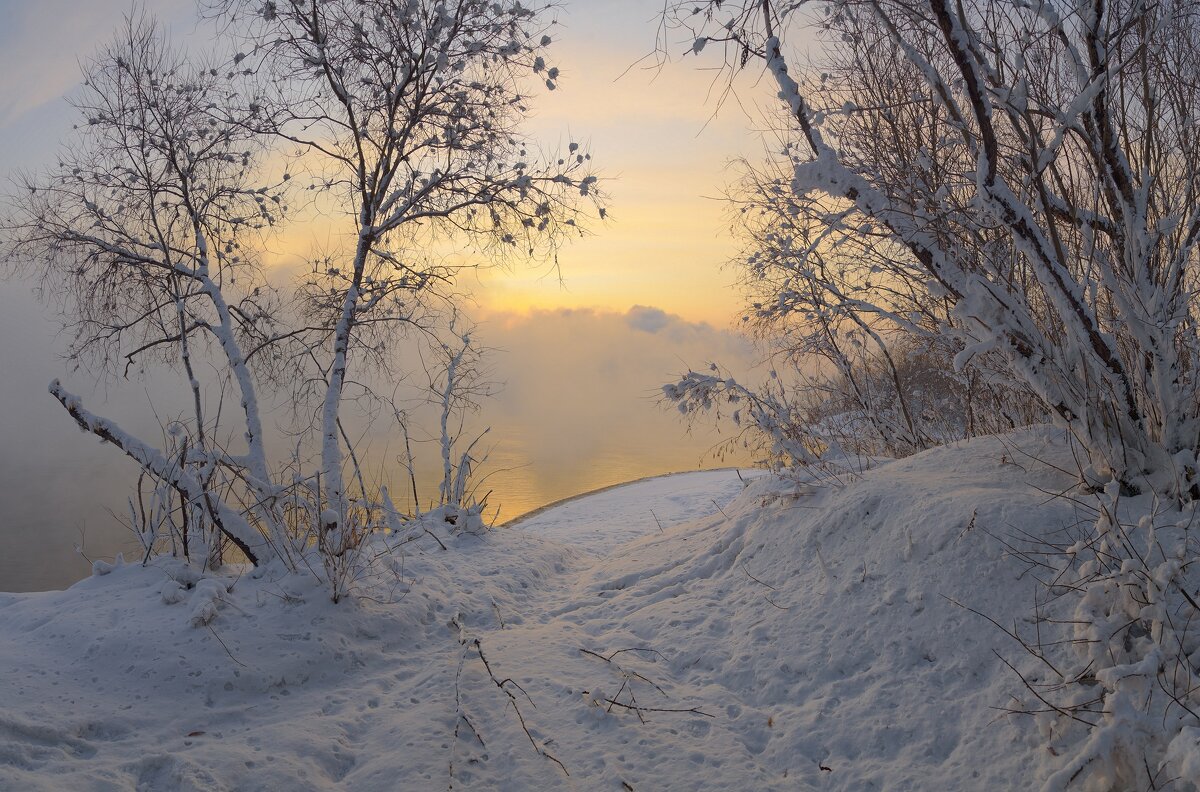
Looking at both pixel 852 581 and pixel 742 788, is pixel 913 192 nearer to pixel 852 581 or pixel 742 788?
pixel 852 581

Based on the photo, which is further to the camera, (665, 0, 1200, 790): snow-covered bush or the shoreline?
the shoreline

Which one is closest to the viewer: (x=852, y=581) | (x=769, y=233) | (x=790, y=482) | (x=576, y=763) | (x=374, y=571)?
(x=576, y=763)

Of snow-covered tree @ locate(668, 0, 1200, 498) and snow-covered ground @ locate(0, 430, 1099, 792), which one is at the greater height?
snow-covered tree @ locate(668, 0, 1200, 498)

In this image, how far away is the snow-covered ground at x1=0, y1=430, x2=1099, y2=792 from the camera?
335 centimetres

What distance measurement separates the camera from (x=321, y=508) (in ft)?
17.8

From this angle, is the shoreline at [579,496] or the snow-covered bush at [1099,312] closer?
the snow-covered bush at [1099,312]

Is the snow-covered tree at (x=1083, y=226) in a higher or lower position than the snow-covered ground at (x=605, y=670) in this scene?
higher

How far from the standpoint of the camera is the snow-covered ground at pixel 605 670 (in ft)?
11.0

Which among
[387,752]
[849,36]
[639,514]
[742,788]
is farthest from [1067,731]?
[639,514]

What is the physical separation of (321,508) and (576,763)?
2.99m

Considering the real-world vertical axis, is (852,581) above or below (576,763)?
above

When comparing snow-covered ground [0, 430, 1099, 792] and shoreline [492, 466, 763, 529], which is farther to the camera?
shoreline [492, 466, 763, 529]

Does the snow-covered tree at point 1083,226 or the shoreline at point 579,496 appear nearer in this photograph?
the snow-covered tree at point 1083,226

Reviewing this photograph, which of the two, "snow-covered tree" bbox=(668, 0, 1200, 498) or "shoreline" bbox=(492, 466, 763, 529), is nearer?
"snow-covered tree" bbox=(668, 0, 1200, 498)
